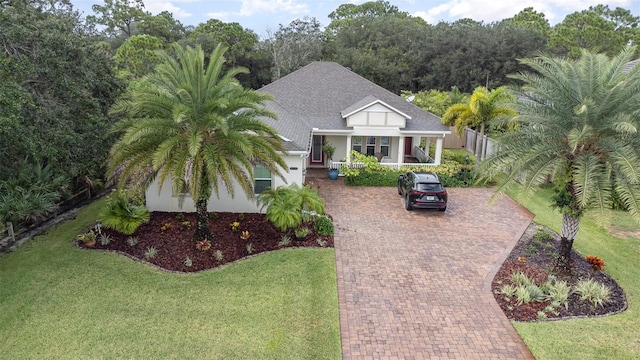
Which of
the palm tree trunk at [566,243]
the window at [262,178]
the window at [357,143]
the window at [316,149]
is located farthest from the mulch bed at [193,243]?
the window at [357,143]

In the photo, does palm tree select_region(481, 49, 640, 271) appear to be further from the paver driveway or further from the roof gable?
the roof gable

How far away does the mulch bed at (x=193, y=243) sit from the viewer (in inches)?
497

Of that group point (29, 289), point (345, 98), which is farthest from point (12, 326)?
point (345, 98)

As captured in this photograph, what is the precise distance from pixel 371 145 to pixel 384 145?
0.82 m

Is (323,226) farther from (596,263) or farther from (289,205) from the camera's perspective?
(596,263)

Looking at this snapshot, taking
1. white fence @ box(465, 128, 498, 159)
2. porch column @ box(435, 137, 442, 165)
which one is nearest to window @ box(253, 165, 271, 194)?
porch column @ box(435, 137, 442, 165)

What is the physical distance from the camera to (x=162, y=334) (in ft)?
29.9

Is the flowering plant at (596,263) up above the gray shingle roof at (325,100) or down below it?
below

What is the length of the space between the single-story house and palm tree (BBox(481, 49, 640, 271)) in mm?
9262

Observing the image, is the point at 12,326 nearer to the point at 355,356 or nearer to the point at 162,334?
the point at 162,334

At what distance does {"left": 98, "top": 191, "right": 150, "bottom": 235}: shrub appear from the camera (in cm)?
1384

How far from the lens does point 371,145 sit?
Result: 25.0m

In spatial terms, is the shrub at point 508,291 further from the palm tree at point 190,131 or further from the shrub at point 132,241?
the shrub at point 132,241

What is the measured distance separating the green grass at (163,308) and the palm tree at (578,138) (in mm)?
6387
